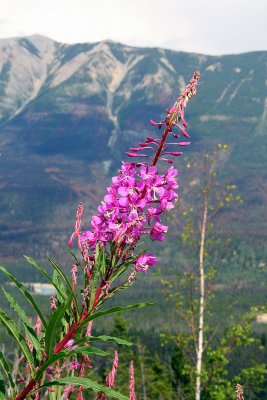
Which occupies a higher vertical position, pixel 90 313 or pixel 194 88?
pixel 194 88

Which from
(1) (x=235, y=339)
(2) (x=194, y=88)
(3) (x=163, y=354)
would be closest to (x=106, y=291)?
(2) (x=194, y=88)

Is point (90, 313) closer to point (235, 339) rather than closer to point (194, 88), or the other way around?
point (194, 88)

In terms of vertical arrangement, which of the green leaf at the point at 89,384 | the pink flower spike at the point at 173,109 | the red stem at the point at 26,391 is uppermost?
the pink flower spike at the point at 173,109

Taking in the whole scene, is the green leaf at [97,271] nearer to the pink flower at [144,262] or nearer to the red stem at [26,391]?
the pink flower at [144,262]

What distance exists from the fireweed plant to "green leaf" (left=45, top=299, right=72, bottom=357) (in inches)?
0.6

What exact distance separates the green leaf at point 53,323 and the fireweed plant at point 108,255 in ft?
0.05

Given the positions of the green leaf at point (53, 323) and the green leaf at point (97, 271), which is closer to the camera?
the green leaf at point (53, 323)

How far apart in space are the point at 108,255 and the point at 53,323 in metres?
0.70

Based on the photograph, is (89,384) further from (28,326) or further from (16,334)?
(28,326)

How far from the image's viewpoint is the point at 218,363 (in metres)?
21.6

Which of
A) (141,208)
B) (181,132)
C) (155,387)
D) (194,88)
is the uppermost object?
(194,88)

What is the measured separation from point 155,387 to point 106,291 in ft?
215

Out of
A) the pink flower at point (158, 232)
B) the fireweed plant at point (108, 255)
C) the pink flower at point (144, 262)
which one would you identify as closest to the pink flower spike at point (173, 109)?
the fireweed plant at point (108, 255)

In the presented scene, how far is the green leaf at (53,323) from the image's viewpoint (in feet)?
10.0
